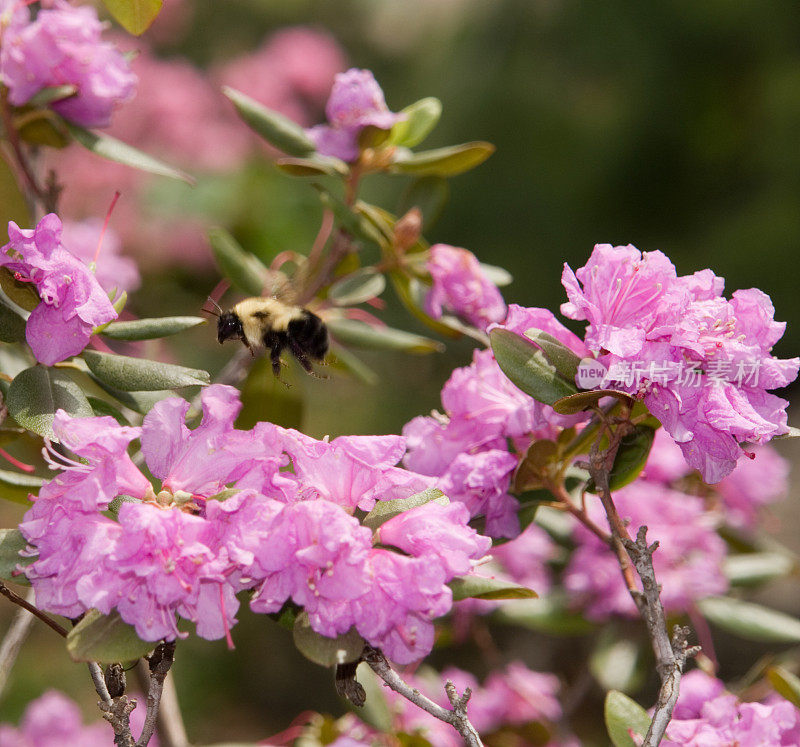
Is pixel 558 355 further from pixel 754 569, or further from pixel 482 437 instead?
pixel 754 569

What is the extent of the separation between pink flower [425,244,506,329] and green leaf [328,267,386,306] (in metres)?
0.15

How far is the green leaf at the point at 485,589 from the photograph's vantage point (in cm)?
88

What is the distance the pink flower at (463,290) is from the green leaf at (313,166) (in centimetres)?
21

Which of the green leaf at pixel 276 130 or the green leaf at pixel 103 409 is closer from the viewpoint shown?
the green leaf at pixel 103 409

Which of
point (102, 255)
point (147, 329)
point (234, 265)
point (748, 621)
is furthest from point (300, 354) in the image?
point (748, 621)

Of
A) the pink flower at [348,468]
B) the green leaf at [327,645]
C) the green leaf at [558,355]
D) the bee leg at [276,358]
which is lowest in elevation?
the green leaf at [327,645]

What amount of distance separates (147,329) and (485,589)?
472 mm

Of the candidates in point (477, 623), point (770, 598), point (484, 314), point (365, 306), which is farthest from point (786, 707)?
point (365, 306)

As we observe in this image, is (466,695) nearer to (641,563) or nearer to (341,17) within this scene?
(641,563)

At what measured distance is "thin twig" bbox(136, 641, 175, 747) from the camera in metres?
0.82

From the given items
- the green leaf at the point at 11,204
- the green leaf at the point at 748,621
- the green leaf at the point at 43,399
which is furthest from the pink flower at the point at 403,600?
the green leaf at the point at 748,621

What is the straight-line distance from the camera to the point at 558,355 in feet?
3.08

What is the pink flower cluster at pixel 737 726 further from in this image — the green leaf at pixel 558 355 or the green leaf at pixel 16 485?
the green leaf at pixel 16 485

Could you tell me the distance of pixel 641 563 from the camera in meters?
0.90
